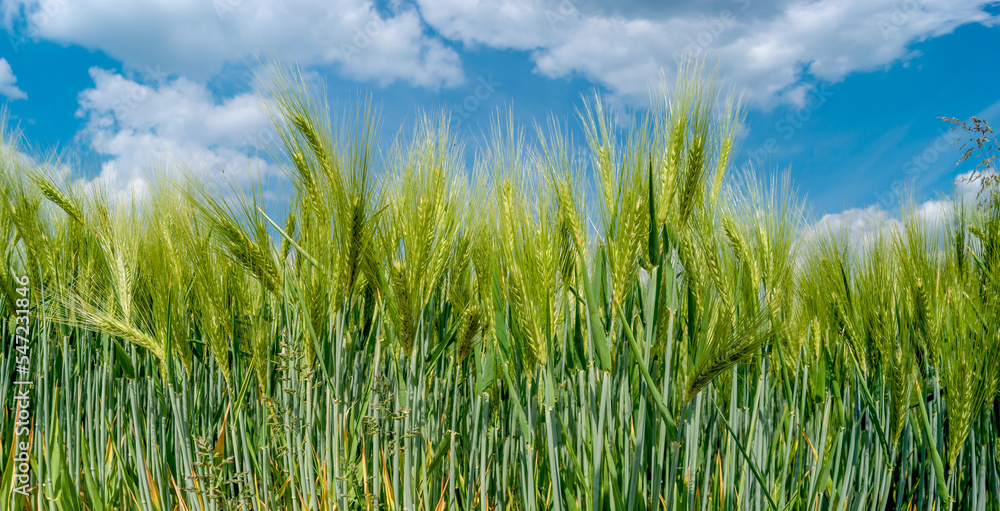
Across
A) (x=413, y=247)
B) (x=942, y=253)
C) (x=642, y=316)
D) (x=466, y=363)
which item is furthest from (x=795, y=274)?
(x=413, y=247)

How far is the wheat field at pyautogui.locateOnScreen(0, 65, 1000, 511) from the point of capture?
128cm

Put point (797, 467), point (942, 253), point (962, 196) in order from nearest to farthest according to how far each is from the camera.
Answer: point (797, 467) < point (942, 253) < point (962, 196)

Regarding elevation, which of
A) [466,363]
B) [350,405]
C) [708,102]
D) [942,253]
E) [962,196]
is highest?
[962,196]

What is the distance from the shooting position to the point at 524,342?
131 cm

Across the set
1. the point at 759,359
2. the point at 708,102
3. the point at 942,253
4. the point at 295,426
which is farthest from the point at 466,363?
the point at 942,253

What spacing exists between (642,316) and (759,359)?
0.49m

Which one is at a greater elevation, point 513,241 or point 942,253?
point 942,253

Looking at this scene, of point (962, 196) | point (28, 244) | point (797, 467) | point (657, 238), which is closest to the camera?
point (657, 238)

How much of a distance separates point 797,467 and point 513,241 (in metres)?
1.01

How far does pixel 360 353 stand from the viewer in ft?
5.69

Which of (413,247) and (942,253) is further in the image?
(942,253)

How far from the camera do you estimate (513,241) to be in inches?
53.1

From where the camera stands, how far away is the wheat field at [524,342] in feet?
4.19

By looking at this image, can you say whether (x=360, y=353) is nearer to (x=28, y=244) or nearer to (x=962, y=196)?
(x=28, y=244)
